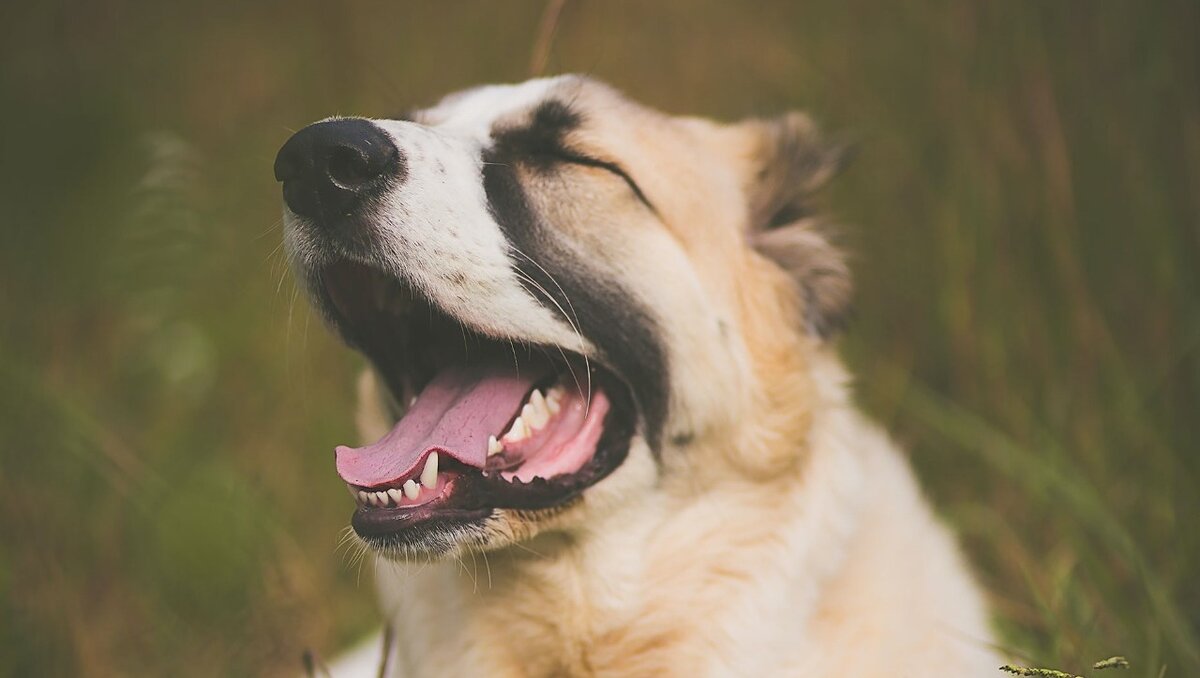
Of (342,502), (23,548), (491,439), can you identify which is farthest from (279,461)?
(491,439)

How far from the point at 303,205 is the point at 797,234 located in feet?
4.14

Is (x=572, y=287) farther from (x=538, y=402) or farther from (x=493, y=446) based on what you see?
(x=493, y=446)

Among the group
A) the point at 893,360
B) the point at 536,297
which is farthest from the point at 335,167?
the point at 893,360

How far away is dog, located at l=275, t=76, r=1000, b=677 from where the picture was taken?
212 cm

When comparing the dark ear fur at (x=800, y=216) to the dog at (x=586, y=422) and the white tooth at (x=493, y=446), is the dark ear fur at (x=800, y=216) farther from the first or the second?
the white tooth at (x=493, y=446)

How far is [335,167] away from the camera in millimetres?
2072

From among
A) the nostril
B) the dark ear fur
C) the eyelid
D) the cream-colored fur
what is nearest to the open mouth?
the cream-colored fur

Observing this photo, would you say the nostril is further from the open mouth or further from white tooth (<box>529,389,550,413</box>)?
white tooth (<box>529,389,550,413</box>)

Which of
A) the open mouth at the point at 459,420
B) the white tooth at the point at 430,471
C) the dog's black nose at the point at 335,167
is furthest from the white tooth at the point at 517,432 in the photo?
the dog's black nose at the point at 335,167

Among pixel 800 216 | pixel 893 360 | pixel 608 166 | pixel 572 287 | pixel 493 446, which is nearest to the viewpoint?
pixel 493 446

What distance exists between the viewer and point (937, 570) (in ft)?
8.45

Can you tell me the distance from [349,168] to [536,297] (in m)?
0.46

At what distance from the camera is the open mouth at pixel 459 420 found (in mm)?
2117

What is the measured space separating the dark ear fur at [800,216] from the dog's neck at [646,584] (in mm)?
538
